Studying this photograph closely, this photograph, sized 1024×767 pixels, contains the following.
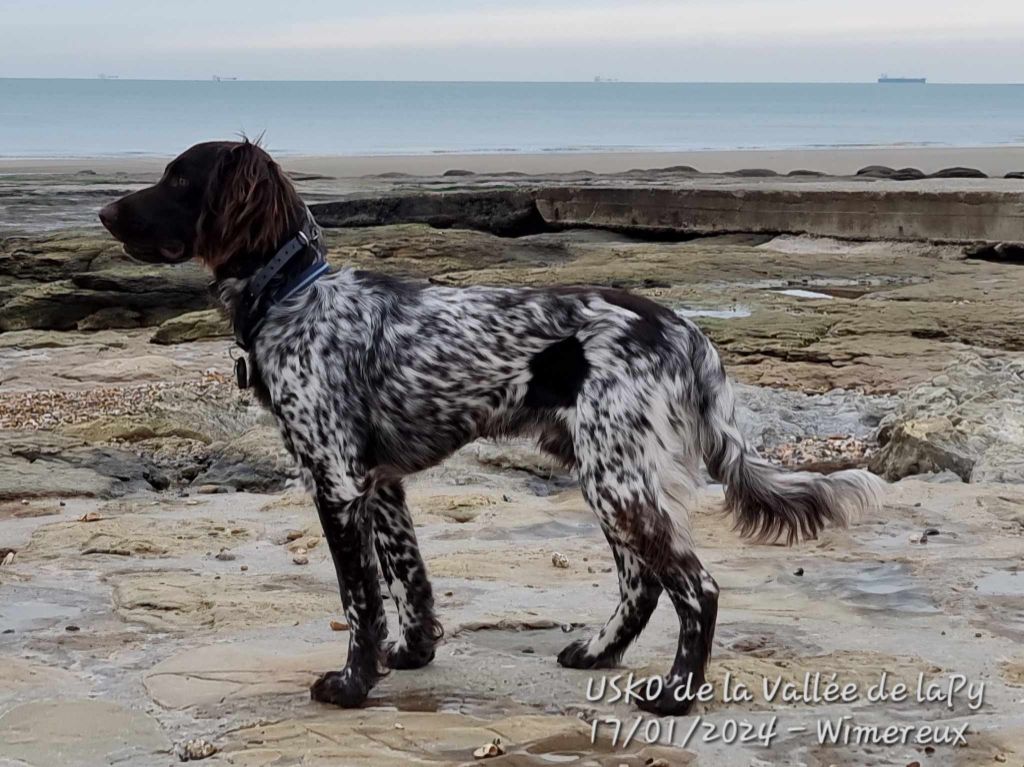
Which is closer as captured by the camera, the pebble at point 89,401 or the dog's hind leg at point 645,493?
the dog's hind leg at point 645,493

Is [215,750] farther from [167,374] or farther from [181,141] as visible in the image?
[181,141]

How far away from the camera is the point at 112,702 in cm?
455

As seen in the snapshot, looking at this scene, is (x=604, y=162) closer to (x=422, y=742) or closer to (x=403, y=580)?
(x=403, y=580)

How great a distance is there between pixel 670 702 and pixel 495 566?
5.75 feet

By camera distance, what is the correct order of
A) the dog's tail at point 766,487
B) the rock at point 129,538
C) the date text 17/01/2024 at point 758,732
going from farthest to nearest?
1. the rock at point 129,538
2. the dog's tail at point 766,487
3. the date text 17/01/2024 at point 758,732

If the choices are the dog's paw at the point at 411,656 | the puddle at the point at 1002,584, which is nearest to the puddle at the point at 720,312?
the puddle at the point at 1002,584

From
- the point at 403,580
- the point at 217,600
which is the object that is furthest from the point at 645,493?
the point at 217,600

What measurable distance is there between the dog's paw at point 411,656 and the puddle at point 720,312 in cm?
700

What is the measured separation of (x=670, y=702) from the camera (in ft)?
14.6

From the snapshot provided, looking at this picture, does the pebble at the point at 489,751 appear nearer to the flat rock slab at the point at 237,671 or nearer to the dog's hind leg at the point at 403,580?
the flat rock slab at the point at 237,671

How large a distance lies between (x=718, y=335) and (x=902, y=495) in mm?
3857

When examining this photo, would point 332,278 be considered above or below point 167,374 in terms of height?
above

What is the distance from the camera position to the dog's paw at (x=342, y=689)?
4.59 m

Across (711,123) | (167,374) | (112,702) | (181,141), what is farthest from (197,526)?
(711,123)
